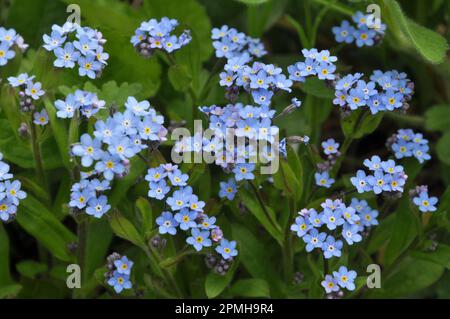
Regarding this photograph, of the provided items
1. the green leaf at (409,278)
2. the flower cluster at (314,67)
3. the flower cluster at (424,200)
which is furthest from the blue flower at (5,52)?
the green leaf at (409,278)

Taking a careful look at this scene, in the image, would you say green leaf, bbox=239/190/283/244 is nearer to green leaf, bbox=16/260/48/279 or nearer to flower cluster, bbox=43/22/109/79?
flower cluster, bbox=43/22/109/79

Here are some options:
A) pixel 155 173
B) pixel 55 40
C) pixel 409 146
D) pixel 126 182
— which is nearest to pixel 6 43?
pixel 55 40

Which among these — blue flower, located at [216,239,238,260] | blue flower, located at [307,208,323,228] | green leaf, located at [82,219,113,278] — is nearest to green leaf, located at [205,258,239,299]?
blue flower, located at [216,239,238,260]

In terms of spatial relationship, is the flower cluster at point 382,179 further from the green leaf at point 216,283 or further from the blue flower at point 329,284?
the green leaf at point 216,283
